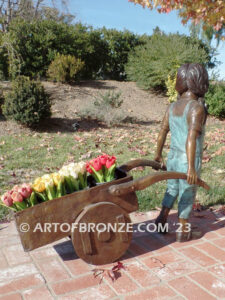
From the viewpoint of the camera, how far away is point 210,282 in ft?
8.09

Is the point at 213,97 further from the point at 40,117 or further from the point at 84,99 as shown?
the point at 40,117

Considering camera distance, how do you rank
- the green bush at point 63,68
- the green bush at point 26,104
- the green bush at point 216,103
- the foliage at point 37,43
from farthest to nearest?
1. the foliage at point 37,43
2. the green bush at point 63,68
3. the green bush at point 216,103
4. the green bush at point 26,104

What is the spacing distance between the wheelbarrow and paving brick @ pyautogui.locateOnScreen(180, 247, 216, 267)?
593 millimetres

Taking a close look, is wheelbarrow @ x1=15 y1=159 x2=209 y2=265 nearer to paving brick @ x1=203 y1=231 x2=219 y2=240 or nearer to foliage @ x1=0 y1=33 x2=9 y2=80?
paving brick @ x1=203 y1=231 x2=219 y2=240

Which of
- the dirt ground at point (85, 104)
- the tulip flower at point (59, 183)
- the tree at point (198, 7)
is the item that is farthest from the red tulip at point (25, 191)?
the dirt ground at point (85, 104)

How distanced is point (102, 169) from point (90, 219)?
428 mm

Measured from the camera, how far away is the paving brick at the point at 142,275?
247 centimetres

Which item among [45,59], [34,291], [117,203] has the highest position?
[45,59]

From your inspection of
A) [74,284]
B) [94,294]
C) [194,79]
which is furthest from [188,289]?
[194,79]

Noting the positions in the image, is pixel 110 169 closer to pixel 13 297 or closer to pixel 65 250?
pixel 65 250

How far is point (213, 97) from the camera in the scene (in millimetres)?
12164

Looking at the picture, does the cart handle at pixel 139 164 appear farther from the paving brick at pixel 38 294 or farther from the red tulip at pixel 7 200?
Result: the paving brick at pixel 38 294

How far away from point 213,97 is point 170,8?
5.84 m

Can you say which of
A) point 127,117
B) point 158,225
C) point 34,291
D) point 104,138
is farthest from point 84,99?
point 34,291
